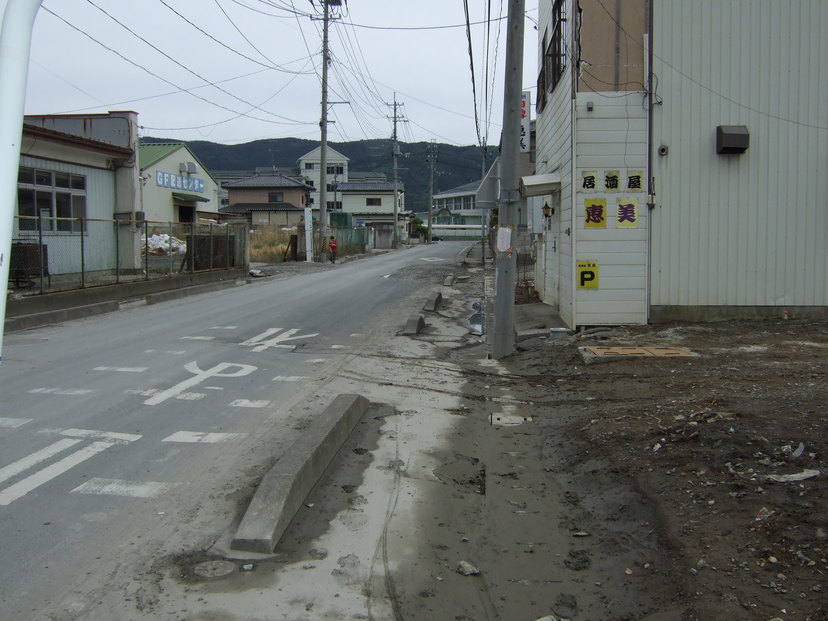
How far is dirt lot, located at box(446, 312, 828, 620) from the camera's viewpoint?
381cm

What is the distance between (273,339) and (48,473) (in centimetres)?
754

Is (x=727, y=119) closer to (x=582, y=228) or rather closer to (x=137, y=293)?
(x=582, y=228)

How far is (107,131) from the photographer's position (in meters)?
26.0

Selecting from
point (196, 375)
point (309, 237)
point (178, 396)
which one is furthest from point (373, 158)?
point (178, 396)

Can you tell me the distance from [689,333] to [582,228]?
2538 mm

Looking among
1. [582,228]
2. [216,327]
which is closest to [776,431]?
[582,228]

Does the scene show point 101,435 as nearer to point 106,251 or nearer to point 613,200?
point 613,200

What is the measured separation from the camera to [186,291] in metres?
22.0

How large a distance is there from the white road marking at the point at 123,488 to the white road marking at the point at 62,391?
3.26 metres

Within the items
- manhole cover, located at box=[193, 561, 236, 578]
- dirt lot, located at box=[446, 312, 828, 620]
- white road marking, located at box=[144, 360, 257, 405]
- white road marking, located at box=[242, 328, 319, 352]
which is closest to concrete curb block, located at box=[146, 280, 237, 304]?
white road marking, located at box=[242, 328, 319, 352]

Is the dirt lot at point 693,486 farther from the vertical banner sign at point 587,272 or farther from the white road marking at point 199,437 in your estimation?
the vertical banner sign at point 587,272

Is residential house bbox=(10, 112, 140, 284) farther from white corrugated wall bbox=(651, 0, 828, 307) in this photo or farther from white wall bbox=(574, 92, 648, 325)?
white corrugated wall bbox=(651, 0, 828, 307)

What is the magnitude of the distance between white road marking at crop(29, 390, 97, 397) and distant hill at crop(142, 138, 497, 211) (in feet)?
461

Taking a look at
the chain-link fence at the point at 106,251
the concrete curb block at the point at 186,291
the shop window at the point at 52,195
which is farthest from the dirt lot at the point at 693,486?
the shop window at the point at 52,195
